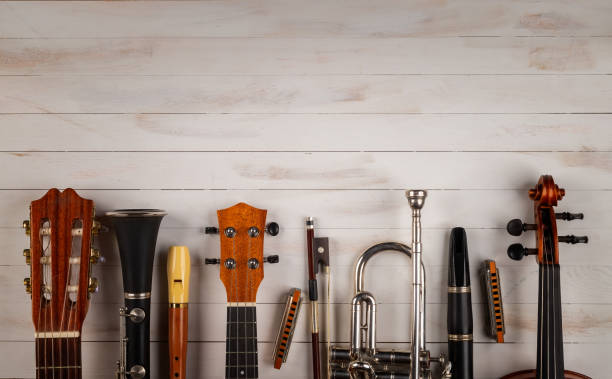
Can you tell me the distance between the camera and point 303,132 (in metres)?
2.00

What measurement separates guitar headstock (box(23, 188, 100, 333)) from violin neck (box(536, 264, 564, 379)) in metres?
1.58

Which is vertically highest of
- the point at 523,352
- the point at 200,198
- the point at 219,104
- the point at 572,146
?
the point at 219,104

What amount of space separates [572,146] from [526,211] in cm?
31

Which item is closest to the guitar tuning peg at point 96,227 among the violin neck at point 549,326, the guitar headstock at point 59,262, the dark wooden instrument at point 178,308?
the guitar headstock at point 59,262

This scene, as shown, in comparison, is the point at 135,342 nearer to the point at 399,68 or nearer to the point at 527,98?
the point at 399,68

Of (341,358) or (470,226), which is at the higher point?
(470,226)

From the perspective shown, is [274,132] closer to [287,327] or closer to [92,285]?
[287,327]

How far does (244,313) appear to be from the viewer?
6.10 ft

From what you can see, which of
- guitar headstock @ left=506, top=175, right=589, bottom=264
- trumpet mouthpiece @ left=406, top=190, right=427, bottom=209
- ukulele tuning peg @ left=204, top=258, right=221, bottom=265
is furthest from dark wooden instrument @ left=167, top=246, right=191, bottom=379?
guitar headstock @ left=506, top=175, right=589, bottom=264

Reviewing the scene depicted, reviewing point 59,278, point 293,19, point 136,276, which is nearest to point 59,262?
point 59,278

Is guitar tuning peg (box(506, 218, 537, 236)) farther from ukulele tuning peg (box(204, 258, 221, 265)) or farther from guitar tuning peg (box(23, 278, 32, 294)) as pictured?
guitar tuning peg (box(23, 278, 32, 294))

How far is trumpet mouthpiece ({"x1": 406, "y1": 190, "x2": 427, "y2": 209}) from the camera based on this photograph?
71.1 inches

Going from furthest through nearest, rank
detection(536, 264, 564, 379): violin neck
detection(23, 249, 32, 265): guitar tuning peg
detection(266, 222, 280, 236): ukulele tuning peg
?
1. detection(266, 222, 280, 236): ukulele tuning peg
2. detection(23, 249, 32, 265): guitar tuning peg
3. detection(536, 264, 564, 379): violin neck

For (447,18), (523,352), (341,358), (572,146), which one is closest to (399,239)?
(341,358)
